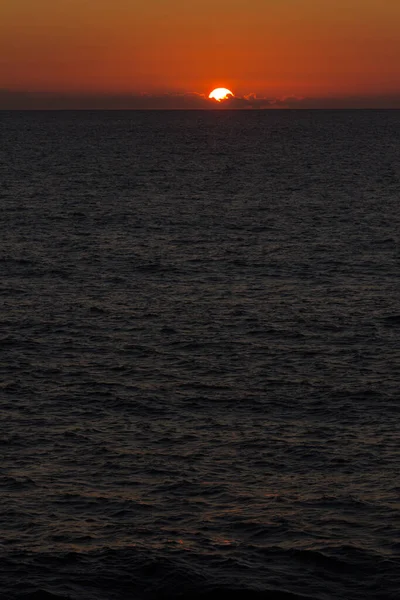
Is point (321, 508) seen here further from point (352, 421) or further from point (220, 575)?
point (352, 421)

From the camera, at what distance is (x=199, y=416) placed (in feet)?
149

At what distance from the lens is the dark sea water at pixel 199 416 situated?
105ft

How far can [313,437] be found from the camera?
42500 mm

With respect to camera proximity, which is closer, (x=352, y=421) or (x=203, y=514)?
(x=203, y=514)

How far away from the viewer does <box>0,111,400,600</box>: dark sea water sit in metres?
32.1

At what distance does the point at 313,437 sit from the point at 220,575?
491 inches

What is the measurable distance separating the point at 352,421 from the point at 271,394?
5264 mm

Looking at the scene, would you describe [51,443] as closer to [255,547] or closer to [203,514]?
[203,514]

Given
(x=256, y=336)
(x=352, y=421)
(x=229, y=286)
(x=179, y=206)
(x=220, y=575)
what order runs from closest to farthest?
(x=220, y=575)
(x=352, y=421)
(x=256, y=336)
(x=229, y=286)
(x=179, y=206)

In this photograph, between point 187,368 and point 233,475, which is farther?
point 187,368

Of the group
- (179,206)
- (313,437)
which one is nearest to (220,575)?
(313,437)

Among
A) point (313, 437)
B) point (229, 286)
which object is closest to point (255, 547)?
point (313, 437)

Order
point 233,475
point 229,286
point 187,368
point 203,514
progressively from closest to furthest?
point 203,514, point 233,475, point 187,368, point 229,286

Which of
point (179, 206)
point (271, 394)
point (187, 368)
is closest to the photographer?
point (271, 394)
